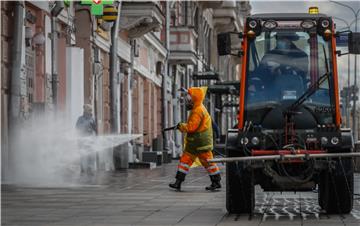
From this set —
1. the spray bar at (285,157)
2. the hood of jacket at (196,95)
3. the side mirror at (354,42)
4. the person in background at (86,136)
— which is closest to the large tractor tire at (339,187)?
the spray bar at (285,157)

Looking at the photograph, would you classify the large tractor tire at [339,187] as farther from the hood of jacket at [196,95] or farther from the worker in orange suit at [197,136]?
the hood of jacket at [196,95]

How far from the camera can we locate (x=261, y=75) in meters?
14.7

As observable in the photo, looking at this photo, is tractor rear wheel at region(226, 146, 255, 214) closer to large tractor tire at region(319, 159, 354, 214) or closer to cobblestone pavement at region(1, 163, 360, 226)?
cobblestone pavement at region(1, 163, 360, 226)

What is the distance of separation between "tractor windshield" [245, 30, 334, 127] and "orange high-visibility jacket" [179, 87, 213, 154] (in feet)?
12.5

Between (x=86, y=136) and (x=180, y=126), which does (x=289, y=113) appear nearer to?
(x=180, y=126)

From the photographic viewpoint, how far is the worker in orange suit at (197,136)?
18.7 m

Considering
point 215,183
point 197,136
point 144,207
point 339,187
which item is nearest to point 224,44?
point 339,187

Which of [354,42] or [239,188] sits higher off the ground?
[354,42]

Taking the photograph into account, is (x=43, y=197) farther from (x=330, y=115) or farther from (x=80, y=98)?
(x=80, y=98)

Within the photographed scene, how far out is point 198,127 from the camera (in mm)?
18938

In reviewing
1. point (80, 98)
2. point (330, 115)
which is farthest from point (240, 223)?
point (80, 98)

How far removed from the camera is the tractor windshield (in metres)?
14.5

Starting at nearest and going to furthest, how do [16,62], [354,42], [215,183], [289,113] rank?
[354,42] → [289,113] → [215,183] → [16,62]

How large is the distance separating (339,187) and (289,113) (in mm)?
1135
